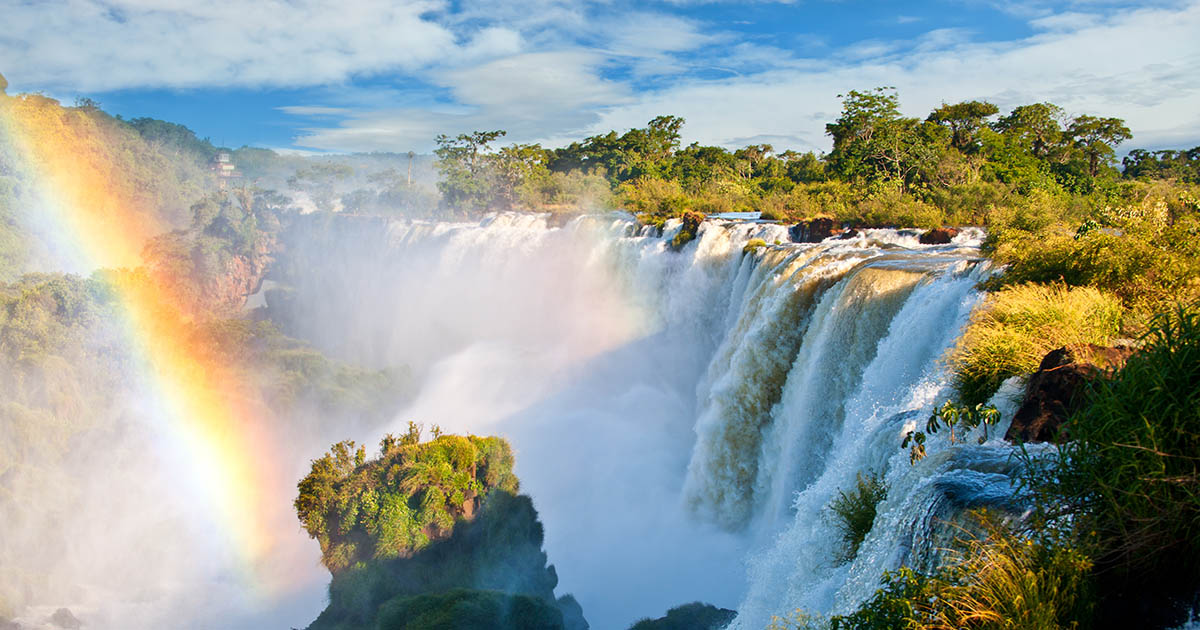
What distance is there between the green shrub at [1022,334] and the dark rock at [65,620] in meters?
17.7

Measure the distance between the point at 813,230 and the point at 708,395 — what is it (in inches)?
277

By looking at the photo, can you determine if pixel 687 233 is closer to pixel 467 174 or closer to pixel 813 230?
pixel 813 230

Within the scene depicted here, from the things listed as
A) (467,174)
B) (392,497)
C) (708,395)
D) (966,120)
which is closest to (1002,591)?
(392,497)

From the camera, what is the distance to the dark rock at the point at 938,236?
15.8 m

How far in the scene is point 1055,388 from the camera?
4883 millimetres

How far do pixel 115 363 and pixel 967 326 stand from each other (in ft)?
84.6

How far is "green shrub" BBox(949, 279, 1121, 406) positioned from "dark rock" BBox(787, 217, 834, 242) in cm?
1255

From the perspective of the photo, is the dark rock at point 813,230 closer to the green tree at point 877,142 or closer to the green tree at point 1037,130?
the green tree at point 877,142

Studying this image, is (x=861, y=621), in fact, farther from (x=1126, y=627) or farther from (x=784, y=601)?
(x=784, y=601)

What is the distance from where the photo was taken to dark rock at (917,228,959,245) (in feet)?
51.9

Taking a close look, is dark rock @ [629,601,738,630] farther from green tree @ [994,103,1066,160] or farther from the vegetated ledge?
green tree @ [994,103,1066,160]

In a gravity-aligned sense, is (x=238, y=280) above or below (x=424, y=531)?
above

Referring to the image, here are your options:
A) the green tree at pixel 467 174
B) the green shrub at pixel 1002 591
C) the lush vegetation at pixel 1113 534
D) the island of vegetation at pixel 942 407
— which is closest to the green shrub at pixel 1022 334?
the island of vegetation at pixel 942 407

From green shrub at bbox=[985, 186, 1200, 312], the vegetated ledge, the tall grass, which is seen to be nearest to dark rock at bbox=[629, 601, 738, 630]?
the vegetated ledge
